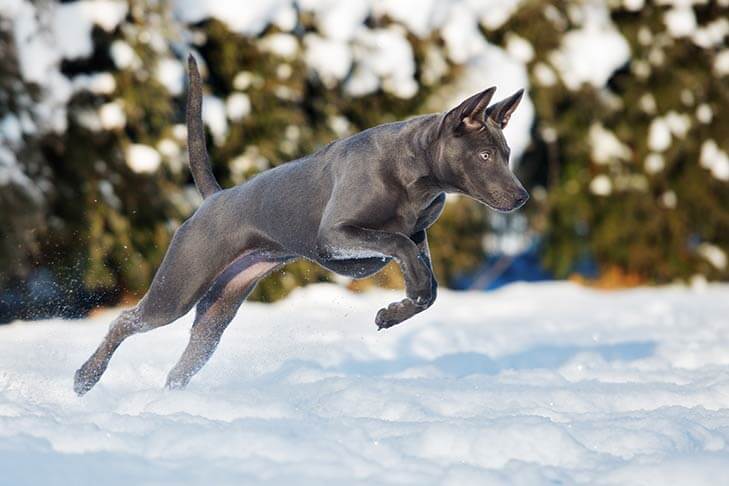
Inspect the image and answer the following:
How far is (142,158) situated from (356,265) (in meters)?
3.41

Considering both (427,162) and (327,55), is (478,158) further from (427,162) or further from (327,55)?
(327,55)

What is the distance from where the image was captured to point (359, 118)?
7.85 metres

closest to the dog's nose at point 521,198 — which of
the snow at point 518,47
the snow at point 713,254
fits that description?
the snow at point 518,47

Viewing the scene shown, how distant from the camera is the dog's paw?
372cm

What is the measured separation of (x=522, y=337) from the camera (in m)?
6.29

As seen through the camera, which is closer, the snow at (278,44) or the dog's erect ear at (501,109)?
the dog's erect ear at (501,109)

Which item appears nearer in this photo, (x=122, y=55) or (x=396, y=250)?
(x=396, y=250)

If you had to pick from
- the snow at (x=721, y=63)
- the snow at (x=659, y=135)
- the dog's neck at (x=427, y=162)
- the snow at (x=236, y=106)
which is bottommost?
the snow at (x=659, y=135)

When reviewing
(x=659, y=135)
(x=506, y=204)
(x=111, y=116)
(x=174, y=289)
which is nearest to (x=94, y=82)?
(x=111, y=116)

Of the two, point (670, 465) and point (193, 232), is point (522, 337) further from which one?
point (670, 465)

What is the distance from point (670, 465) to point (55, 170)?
16.1 feet

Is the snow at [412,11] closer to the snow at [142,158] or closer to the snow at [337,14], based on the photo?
the snow at [337,14]

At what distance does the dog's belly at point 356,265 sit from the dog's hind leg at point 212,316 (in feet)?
1.33

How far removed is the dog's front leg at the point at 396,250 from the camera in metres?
3.64
